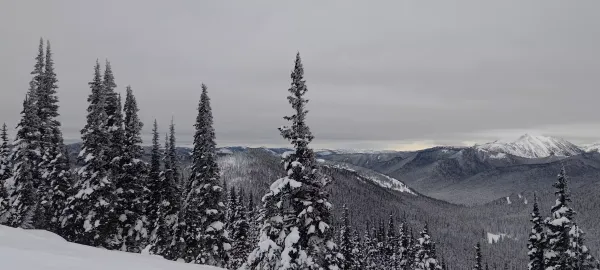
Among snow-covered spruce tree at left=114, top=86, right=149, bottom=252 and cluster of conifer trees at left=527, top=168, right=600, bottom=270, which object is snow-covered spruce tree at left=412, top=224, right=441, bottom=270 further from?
snow-covered spruce tree at left=114, top=86, right=149, bottom=252

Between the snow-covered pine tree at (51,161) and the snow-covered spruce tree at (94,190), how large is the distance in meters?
3.36

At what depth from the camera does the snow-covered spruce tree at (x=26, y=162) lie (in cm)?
3328

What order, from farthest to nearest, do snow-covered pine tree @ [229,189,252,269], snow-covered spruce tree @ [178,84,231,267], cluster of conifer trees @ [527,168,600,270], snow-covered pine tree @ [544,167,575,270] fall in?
snow-covered pine tree @ [229,189,252,269]
snow-covered spruce tree @ [178,84,231,267]
snow-covered pine tree @ [544,167,575,270]
cluster of conifer trees @ [527,168,600,270]

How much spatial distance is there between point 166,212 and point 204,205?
679cm

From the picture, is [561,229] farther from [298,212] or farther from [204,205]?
[204,205]

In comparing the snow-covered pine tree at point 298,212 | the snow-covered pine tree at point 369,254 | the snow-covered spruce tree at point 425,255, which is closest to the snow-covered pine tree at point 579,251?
the snow-covered pine tree at point 298,212

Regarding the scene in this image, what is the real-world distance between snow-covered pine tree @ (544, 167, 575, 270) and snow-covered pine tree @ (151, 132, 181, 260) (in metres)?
29.9

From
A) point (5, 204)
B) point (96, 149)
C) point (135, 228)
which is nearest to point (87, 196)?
point (96, 149)

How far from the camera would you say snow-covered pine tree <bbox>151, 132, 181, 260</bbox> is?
1356 inches

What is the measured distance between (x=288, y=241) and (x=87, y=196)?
58.1ft

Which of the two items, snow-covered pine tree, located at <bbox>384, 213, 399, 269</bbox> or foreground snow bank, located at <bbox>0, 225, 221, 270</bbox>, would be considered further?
snow-covered pine tree, located at <bbox>384, 213, 399, 269</bbox>

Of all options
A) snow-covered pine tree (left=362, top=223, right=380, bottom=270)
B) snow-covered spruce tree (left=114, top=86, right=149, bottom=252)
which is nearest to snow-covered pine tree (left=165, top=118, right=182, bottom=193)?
snow-covered spruce tree (left=114, top=86, right=149, bottom=252)

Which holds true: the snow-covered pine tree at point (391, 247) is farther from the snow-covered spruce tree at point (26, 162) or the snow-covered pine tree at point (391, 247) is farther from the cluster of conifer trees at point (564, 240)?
the snow-covered spruce tree at point (26, 162)

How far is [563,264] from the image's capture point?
93.5 ft
